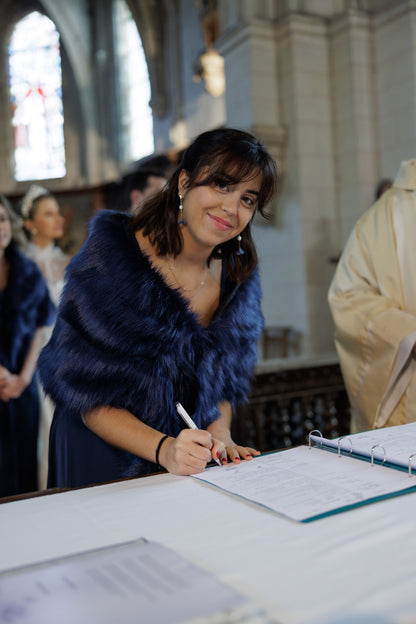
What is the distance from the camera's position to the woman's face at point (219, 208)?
70.7 inches

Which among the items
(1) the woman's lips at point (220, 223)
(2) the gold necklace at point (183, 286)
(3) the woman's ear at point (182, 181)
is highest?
(3) the woman's ear at point (182, 181)

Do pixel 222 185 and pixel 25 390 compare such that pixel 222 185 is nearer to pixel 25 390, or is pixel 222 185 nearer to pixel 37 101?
pixel 25 390

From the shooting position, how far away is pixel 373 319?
267cm

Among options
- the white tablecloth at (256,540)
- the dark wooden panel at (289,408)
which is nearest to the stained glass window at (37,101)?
the dark wooden panel at (289,408)

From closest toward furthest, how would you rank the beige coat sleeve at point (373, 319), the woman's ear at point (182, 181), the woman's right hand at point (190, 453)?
1. the woman's right hand at point (190, 453)
2. the woman's ear at point (182, 181)
3. the beige coat sleeve at point (373, 319)

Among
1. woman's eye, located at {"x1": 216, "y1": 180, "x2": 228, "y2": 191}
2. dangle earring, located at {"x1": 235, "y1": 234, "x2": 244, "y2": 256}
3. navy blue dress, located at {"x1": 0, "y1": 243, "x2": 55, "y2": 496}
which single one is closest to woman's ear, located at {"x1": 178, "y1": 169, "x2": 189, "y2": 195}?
woman's eye, located at {"x1": 216, "y1": 180, "x2": 228, "y2": 191}

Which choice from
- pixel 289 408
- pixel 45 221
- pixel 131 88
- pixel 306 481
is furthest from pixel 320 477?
pixel 131 88

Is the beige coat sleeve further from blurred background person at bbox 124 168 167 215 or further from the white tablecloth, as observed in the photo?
blurred background person at bbox 124 168 167 215

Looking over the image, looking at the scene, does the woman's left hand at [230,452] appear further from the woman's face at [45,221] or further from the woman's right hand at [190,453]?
the woman's face at [45,221]

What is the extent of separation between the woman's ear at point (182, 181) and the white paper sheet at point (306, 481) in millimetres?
816

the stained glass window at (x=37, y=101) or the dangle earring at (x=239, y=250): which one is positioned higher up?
the stained glass window at (x=37, y=101)

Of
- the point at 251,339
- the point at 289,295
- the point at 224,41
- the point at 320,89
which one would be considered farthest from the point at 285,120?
the point at 251,339

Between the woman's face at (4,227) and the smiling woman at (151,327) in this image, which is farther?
the woman's face at (4,227)

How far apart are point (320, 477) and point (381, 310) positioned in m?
1.46
